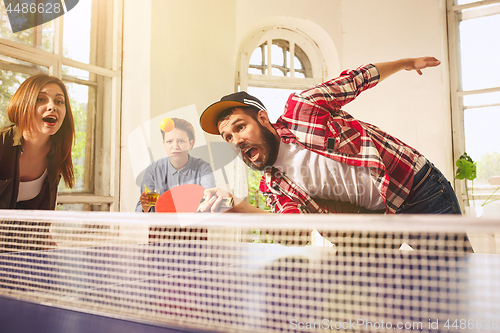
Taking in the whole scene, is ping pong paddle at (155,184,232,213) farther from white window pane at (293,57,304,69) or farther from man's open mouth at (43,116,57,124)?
white window pane at (293,57,304,69)

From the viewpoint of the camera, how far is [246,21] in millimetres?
3719

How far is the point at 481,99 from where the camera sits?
12.6 ft

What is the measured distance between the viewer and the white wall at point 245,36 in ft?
11.5

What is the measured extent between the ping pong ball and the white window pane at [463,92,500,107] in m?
3.16

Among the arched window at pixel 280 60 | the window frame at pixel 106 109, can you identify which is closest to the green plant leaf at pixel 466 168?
the arched window at pixel 280 60

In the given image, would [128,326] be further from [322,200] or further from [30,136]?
[30,136]

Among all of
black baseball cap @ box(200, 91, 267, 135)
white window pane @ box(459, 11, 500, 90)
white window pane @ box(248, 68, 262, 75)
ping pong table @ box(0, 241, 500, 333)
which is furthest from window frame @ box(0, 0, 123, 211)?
white window pane @ box(459, 11, 500, 90)

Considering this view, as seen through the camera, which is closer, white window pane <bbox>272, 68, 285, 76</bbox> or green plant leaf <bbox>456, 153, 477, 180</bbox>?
green plant leaf <bbox>456, 153, 477, 180</bbox>

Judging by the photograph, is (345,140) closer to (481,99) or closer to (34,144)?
(34,144)

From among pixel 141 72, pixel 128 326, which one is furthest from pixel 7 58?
pixel 128 326

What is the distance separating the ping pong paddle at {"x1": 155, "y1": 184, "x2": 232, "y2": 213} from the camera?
2.36 metres

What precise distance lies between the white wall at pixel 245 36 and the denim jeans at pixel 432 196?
6.69 feet

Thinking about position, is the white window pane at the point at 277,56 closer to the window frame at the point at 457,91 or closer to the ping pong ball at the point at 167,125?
the ping pong ball at the point at 167,125

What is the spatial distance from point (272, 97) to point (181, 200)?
75.6 inches
